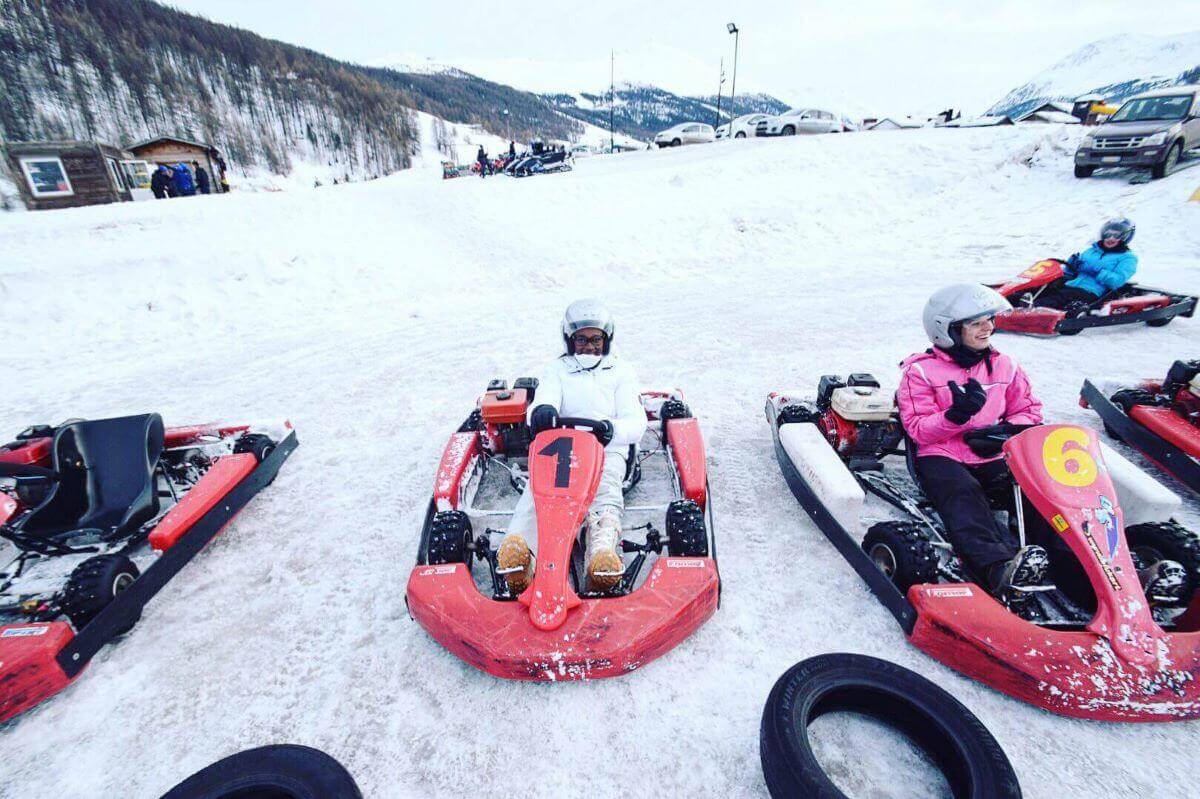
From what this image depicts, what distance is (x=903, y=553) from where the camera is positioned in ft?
8.66

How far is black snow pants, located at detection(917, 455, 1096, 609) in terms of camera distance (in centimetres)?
260

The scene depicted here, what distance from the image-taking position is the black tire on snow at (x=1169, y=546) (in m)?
2.40

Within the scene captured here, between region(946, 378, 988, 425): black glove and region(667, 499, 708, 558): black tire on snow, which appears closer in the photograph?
region(667, 499, 708, 558): black tire on snow

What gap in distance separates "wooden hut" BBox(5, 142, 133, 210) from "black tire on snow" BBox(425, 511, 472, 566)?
2221 cm

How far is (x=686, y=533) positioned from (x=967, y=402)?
1.74 metres

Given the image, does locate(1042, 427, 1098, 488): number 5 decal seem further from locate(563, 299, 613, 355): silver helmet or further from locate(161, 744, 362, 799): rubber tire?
locate(161, 744, 362, 799): rubber tire

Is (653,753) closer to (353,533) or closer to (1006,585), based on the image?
(1006,585)

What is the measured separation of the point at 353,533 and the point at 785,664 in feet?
8.98

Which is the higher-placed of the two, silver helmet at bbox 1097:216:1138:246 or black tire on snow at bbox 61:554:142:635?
silver helmet at bbox 1097:216:1138:246

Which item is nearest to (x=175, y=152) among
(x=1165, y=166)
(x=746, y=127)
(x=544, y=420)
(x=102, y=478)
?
(x=102, y=478)

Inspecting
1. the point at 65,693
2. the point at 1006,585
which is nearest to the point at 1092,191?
the point at 1006,585

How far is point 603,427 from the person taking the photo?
3.33 m

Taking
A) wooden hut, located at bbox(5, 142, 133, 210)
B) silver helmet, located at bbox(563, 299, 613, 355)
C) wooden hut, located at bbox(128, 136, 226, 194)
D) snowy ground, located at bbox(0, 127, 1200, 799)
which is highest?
wooden hut, located at bbox(128, 136, 226, 194)

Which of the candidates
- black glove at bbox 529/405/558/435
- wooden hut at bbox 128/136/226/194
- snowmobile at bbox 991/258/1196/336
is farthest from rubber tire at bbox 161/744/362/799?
wooden hut at bbox 128/136/226/194
